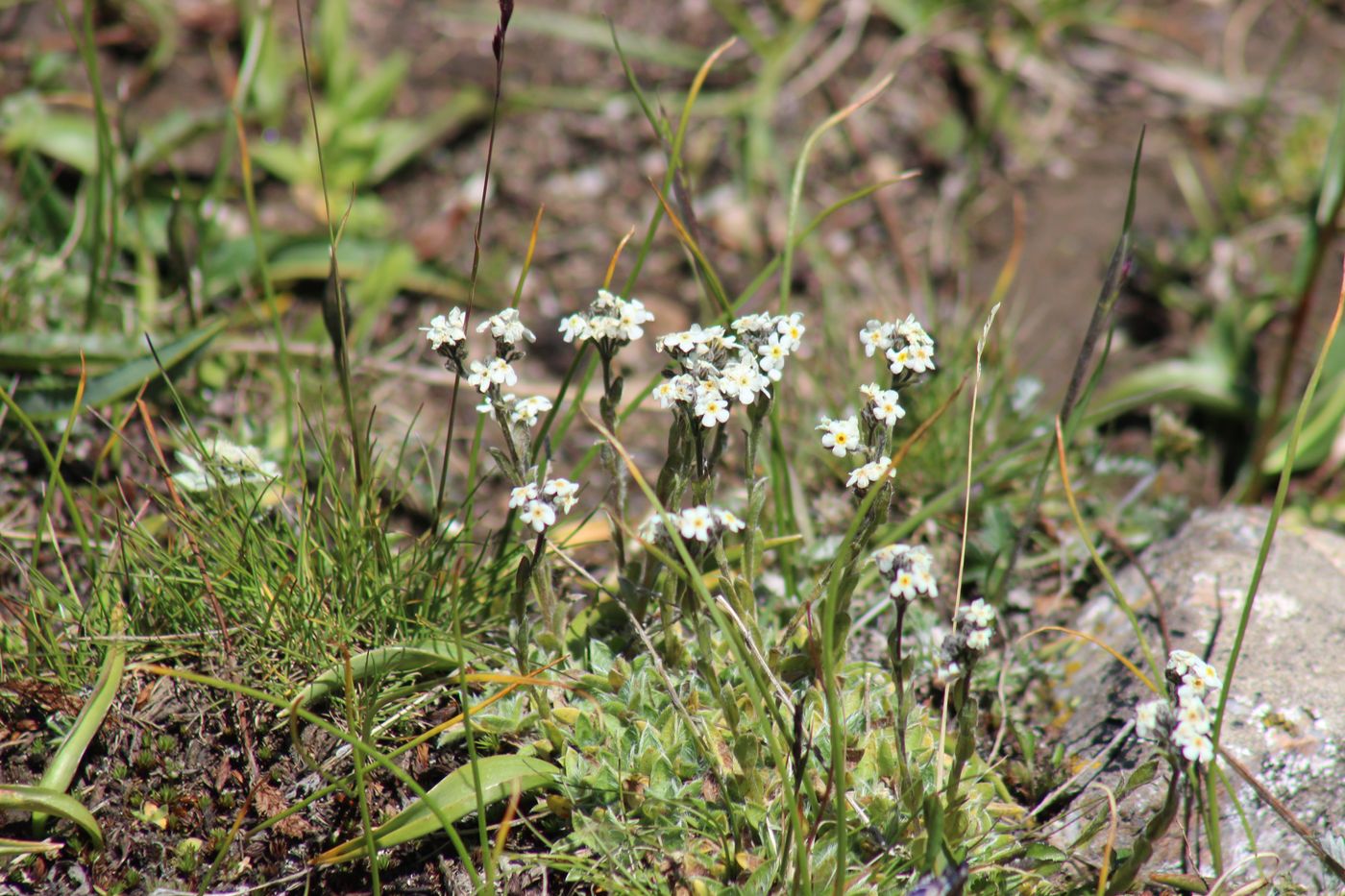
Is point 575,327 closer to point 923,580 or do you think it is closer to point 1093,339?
point 923,580

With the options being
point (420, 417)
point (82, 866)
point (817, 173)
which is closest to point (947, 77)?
point (817, 173)

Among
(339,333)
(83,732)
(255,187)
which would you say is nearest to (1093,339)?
(339,333)

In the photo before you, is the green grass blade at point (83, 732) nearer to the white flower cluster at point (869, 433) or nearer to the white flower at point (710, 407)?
the white flower at point (710, 407)

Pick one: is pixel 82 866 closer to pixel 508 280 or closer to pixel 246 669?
pixel 246 669

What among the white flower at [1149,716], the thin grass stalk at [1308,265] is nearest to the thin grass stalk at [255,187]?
the white flower at [1149,716]

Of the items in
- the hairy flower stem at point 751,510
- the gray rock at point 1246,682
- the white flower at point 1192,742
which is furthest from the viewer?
the gray rock at point 1246,682

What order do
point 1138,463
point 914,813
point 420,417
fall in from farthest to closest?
1. point 420,417
2. point 1138,463
3. point 914,813

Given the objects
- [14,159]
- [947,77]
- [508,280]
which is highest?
[947,77]

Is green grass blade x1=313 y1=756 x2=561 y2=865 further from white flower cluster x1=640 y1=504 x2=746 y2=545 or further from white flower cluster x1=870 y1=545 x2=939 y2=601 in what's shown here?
white flower cluster x1=870 y1=545 x2=939 y2=601
